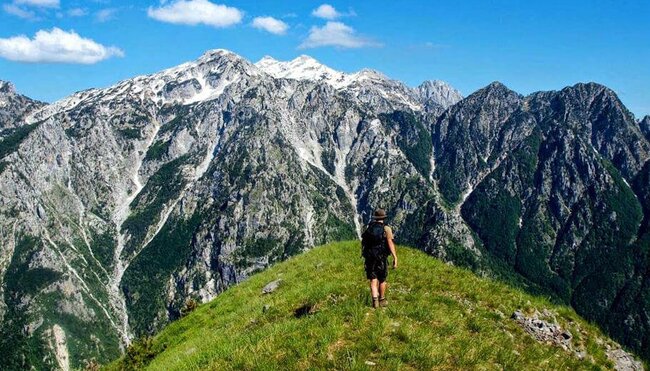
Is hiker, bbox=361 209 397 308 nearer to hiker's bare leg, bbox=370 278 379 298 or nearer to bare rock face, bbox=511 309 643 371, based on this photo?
hiker's bare leg, bbox=370 278 379 298

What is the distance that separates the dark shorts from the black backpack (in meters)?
0.16

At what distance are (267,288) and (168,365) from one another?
11.0m

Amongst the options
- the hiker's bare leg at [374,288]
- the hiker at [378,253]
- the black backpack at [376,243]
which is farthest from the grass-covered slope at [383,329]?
the black backpack at [376,243]

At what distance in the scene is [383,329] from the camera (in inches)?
692

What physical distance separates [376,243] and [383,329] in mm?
4099

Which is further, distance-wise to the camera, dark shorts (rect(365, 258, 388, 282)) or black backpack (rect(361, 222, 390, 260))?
black backpack (rect(361, 222, 390, 260))

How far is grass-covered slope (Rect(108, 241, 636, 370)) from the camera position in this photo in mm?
16234

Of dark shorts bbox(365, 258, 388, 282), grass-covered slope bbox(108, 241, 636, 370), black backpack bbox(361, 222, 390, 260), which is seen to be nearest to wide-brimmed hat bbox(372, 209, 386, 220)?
black backpack bbox(361, 222, 390, 260)

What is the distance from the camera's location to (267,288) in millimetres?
32125

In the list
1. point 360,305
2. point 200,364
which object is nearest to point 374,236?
point 360,305

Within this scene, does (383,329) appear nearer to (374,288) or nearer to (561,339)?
(374,288)

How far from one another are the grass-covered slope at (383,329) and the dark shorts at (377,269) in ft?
3.84

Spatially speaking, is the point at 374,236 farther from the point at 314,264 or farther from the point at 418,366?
the point at 314,264

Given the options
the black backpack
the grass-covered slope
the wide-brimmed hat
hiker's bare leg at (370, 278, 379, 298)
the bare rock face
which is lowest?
the bare rock face
